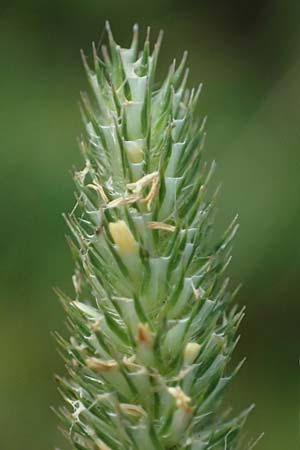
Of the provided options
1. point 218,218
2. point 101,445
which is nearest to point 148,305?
point 101,445

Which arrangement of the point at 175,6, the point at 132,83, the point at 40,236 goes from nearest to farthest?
the point at 132,83 < the point at 40,236 < the point at 175,6

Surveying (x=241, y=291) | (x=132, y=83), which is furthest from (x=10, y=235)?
(x=132, y=83)

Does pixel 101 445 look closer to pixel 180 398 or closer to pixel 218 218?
pixel 180 398

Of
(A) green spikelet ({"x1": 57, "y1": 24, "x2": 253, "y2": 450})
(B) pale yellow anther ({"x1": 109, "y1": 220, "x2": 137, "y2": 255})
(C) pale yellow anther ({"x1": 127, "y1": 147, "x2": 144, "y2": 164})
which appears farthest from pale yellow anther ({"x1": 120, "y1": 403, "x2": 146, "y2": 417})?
(C) pale yellow anther ({"x1": 127, "y1": 147, "x2": 144, "y2": 164})

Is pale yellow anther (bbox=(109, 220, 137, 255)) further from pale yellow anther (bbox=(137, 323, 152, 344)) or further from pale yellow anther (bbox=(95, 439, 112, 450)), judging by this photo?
pale yellow anther (bbox=(95, 439, 112, 450))

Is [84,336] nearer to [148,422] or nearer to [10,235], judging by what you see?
[148,422]
